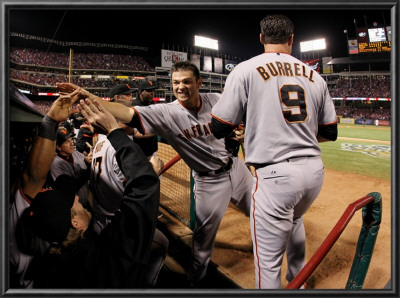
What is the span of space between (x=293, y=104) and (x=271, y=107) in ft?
0.44

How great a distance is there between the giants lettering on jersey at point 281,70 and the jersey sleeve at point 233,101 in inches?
4.9

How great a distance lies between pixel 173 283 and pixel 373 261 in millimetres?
1826

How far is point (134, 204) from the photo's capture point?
3.43 ft

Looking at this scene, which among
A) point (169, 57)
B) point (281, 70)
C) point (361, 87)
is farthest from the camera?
point (169, 57)

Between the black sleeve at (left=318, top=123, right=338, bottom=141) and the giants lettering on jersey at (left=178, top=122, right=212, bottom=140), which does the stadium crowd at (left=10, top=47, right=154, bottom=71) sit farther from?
the black sleeve at (left=318, top=123, right=338, bottom=141)

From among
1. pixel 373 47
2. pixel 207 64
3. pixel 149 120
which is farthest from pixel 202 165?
pixel 207 64

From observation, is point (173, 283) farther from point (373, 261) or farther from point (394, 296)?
point (373, 261)

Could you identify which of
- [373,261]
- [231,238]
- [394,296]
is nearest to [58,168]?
[231,238]

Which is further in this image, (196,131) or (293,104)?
(196,131)

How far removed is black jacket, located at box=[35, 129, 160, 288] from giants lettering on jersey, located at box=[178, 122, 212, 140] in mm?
988

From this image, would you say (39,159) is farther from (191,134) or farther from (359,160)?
(359,160)

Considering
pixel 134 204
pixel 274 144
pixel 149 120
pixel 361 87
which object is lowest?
pixel 134 204

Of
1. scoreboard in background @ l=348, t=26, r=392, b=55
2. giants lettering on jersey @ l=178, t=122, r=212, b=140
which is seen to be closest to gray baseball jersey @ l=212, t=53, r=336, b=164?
giants lettering on jersey @ l=178, t=122, r=212, b=140

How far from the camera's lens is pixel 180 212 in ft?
11.7
